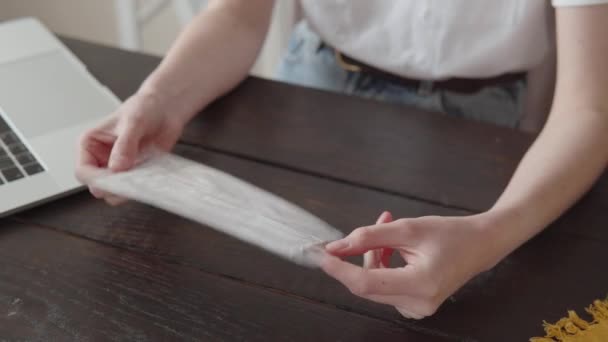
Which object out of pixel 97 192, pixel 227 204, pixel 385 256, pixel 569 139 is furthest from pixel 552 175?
pixel 97 192

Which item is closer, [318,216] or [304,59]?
[318,216]

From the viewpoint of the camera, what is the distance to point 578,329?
506mm

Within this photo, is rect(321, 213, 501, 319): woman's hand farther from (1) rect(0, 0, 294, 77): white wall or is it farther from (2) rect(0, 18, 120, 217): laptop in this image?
(1) rect(0, 0, 294, 77): white wall

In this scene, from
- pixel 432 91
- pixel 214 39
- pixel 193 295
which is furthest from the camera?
pixel 432 91

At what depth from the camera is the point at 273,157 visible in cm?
66

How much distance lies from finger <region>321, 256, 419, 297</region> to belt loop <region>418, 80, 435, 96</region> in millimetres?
421

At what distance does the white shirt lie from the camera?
77 centimetres

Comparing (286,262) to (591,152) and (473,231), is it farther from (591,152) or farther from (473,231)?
(591,152)

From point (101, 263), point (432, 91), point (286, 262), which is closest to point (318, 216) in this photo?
point (286, 262)

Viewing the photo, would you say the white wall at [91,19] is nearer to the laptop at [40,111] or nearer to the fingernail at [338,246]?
the laptop at [40,111]

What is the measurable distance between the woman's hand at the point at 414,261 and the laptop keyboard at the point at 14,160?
304 millimetres

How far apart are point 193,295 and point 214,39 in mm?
340

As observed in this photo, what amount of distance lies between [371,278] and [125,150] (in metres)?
0.26

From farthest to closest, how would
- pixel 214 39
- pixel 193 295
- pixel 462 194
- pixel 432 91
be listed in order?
pixel 432 91 < pixel 214 39 < pixel 462 194 < pixel 193 295
